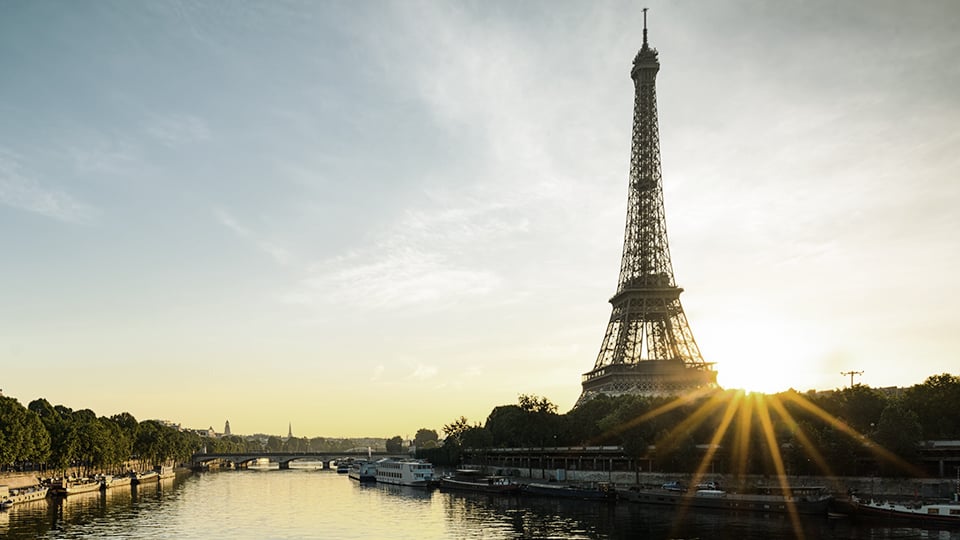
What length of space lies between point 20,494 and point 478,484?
61758 millimetres

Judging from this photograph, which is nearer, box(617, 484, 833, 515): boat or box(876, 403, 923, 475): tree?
box(617, 484, 833, 515): boat

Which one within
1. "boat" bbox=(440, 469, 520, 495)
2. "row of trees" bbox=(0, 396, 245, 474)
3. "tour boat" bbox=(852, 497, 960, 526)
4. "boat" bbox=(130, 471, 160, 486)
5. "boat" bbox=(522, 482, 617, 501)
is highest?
"row of trees" bbox=(0, 396, 245, 474)

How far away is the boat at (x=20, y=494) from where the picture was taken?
89.6 m

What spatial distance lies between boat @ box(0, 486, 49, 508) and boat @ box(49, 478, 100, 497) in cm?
162

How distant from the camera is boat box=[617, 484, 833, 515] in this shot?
74.6 m

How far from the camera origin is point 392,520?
81.9 meters

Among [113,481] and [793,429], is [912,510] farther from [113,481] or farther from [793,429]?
[113,481]

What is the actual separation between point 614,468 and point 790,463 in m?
37.9

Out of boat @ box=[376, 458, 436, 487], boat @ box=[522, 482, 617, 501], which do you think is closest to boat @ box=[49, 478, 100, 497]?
boat @ box=[376, 458, 436, 487]

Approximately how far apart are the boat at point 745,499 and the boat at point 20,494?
7288 cm

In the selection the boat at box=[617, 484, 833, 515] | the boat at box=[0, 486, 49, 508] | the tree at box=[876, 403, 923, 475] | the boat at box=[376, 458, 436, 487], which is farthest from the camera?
the boat at box=[376, 458, 436, 487]

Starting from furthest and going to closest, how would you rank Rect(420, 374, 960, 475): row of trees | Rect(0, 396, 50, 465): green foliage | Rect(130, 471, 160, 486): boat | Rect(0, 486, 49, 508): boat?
1. Rect(130, 471, 160, 486): boat
2. Rect(0, 396, 50, 465): green foliage
3. Rect(0, 486, 49, 508): boat
4. Rect(420, 374, 960, 475): row of trees

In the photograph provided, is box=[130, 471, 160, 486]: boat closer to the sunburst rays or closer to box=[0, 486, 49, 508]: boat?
box=[0, 486, 49, 508]: boat

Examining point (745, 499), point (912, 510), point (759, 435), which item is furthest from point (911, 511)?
point (759, 435)
